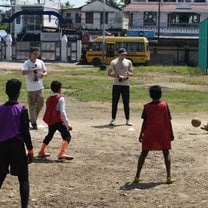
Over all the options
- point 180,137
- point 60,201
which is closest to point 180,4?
point 180,137

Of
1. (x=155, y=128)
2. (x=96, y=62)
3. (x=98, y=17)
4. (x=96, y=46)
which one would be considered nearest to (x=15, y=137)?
(x=155, y=128)

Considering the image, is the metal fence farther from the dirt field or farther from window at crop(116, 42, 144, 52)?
the dirt field

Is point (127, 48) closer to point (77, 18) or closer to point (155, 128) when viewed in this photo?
point (77, 18)

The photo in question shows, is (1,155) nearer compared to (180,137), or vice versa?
(1,155)

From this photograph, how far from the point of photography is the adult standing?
12586 millimetres

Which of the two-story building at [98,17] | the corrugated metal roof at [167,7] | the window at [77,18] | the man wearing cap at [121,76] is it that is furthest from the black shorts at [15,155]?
the window at [77,18]

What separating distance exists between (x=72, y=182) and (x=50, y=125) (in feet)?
5.76

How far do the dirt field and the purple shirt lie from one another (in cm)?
92

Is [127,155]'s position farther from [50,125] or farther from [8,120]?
[8,120]

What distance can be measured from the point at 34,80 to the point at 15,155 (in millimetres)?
6292

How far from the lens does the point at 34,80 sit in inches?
500

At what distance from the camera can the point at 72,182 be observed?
26.5ft

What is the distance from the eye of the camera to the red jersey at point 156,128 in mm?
8109

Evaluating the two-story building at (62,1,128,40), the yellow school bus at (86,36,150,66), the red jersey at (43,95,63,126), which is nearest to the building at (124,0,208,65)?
the two-story building at (62,1,128,40)
